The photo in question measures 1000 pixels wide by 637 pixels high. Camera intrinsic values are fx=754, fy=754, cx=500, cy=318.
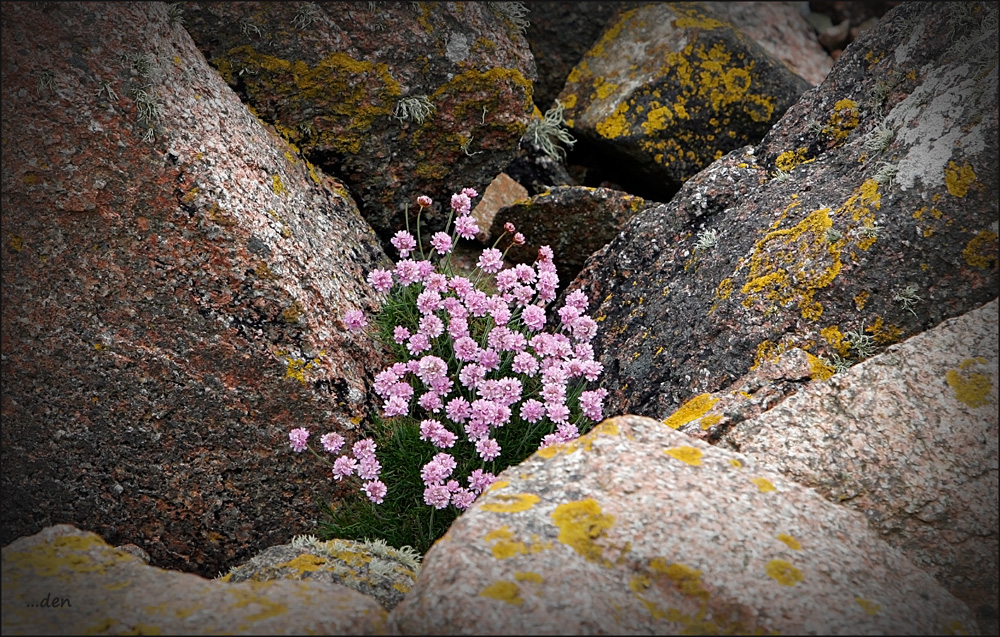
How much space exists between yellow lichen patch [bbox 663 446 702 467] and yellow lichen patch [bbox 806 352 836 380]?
139 centimetres

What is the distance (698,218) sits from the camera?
21.1 feet

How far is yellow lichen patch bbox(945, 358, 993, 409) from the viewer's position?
396cm

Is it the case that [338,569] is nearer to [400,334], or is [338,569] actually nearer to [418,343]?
[418,343]

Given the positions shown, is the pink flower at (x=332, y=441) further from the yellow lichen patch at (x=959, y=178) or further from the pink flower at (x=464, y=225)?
the yellow lichen patch at (x=959, y=178)

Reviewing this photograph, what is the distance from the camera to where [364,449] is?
5.20 metres

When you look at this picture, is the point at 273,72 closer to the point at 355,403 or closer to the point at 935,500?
the point at 355,403

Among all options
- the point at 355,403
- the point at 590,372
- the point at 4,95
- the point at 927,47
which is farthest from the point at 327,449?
the point at 927,47

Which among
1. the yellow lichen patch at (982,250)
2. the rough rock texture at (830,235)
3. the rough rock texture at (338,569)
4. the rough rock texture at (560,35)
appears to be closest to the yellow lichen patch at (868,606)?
the rough rock texture at (830,235)

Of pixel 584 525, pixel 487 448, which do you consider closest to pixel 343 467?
pixel 487 448

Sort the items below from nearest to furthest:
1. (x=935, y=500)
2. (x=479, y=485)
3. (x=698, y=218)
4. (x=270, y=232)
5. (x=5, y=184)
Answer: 1. (x=935, y=500)
2. (x=5, y=184)
3. (x=479, y=485)
4. (x=270, y=232)
5. (x=698, y=218)

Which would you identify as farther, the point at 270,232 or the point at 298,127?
the point at 298,127

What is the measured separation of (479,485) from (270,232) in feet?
7.66

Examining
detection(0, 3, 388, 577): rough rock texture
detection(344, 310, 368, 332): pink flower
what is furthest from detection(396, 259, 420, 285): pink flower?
detection(0, 3, 388, 577): rough rock texture

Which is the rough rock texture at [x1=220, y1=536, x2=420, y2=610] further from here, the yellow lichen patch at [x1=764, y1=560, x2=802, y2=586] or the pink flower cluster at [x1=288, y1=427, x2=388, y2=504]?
the yellow lichen patch at [x1=764, y1=560, x2=802, y2=586]
